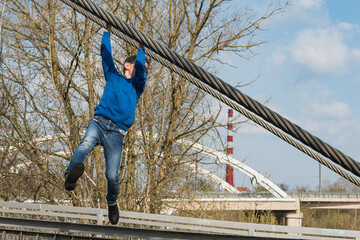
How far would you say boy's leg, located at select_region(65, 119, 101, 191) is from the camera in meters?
3.27

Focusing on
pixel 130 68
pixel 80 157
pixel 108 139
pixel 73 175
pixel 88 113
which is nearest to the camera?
pixel 73 175

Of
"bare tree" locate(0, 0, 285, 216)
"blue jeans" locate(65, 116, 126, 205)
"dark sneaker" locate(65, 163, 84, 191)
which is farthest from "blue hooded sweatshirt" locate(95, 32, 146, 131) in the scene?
"bare tree" locate(0, 0, 285, 216)

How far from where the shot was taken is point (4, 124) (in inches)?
442

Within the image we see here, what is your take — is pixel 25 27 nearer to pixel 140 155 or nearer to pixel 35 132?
pixel 35 132

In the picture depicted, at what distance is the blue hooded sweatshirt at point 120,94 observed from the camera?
3.63 meters

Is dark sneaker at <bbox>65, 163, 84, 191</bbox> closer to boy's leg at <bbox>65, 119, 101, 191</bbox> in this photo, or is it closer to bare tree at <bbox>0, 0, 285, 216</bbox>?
boy's leg at <bbox>65, 119, 101, 191</bbox>

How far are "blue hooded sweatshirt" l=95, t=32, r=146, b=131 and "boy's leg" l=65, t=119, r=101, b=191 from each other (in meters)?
0.15

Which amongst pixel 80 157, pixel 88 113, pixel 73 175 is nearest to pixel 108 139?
pixel 80 157

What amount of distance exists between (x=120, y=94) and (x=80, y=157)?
0.58 meters

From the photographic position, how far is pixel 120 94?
3.63 m

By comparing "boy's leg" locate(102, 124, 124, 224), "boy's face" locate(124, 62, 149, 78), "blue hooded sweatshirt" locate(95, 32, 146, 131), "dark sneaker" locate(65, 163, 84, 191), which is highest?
"boy's face" locate(124, 62, 149, 78)

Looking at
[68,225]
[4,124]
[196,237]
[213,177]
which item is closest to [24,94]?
[4,124]

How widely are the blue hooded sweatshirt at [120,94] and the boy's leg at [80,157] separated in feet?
0.50

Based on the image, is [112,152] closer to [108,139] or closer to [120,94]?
[108,139]
